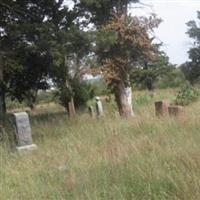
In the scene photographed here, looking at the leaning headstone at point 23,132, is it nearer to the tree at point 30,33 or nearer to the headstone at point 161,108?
the tree at point 30,33

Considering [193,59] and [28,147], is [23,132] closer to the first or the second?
[28,147]

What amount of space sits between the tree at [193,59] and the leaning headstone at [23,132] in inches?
2358

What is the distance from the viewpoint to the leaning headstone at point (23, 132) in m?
11.4

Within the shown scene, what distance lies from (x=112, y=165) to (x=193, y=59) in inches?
2618

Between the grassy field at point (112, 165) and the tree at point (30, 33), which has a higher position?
the tree at point (30, 33)

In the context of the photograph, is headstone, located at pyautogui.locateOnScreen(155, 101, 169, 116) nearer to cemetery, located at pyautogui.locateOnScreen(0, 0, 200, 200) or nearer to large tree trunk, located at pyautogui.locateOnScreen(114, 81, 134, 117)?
cemetery, located at pyautogui.locateOnScreen(0, 0, 200, 200)

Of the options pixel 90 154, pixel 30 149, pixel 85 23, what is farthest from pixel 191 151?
pixel 85 23

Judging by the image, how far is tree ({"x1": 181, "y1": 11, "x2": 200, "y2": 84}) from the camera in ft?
233

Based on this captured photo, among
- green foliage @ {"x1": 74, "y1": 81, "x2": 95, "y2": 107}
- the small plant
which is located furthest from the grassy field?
green foliage @ {"x1": 74, "y1": 81, "x2": 95, "y2": 107}

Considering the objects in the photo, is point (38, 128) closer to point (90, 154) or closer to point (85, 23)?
point (85, 23)

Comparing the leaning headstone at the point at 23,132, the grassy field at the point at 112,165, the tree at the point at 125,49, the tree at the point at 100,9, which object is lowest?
the grassy field at the point at 112,165

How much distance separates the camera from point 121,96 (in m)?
18.6

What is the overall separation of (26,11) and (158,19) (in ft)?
14.1

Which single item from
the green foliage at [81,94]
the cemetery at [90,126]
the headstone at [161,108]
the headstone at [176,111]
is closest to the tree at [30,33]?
the cemetery at [90,126]
